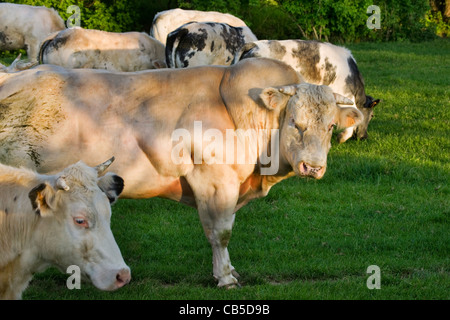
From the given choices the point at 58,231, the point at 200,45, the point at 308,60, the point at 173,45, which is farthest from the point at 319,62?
the point at 58,231

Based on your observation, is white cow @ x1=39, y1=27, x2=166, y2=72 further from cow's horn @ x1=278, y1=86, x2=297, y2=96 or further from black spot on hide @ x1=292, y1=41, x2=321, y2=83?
cow's horn @ x1=278, y1=86, x2=297, y2=96

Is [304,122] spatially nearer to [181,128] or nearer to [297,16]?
[181,128]

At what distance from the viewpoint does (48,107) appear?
671 centimetres

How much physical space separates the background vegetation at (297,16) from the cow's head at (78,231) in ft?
62.3

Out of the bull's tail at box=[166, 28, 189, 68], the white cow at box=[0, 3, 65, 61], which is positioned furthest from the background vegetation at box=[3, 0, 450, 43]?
the bull's tail at box=[166, 28, 189, 68]

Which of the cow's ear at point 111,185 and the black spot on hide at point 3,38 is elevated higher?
the cow's ear at point 111,185

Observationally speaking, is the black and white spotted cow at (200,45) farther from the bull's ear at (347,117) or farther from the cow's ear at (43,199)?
the cow's ear at (43,199)

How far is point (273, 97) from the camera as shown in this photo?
682 centimetres

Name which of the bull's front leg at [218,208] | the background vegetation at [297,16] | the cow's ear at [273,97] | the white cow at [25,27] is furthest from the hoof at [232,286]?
the background vegetation at [297,16]

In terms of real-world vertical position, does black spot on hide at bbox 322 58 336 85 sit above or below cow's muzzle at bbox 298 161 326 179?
below

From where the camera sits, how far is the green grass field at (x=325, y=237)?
22.4 ft

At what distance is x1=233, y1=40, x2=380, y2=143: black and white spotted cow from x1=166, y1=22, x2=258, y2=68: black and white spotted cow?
84 cm

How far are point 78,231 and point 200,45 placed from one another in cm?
951

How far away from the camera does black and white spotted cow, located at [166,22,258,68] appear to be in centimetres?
1438
